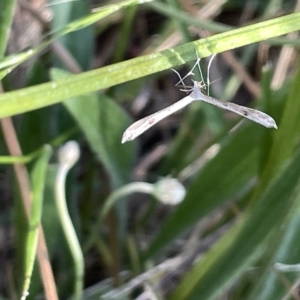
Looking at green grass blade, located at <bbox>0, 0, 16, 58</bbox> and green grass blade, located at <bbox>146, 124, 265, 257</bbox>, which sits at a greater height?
green grass blade, located at <bbox>0, 0, 16, 58</bbox>

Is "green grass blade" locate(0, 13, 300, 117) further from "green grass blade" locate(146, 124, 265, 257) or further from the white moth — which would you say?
"green grass blade" locate(146, 124, 265, 257)

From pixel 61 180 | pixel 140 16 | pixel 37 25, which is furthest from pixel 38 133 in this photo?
pixel 140 16

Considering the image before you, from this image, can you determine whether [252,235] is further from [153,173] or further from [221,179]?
[153,173]

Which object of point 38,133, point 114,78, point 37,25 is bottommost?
point 114,78

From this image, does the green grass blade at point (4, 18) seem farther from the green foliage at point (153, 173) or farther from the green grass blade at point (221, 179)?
the green grass blade at point (221, 179)

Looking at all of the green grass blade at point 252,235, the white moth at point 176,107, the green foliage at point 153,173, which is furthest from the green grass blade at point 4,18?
the green grass blade at point 252,235

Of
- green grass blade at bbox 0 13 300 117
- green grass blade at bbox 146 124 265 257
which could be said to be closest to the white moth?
green grass blade at bbox 0 13 300 117

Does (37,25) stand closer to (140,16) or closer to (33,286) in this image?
(140,16)

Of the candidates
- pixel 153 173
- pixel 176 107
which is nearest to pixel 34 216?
pixel 176 107
